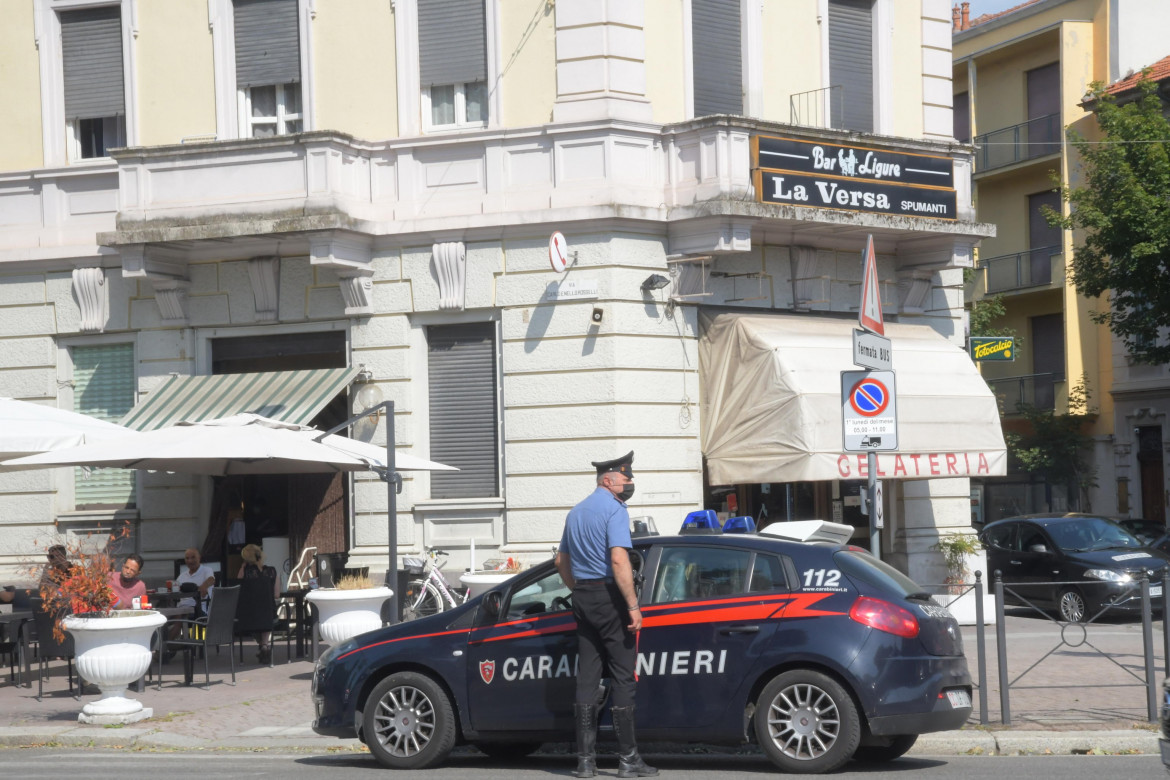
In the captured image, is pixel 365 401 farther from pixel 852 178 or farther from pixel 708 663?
pixel 708 663

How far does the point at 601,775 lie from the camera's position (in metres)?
9.11

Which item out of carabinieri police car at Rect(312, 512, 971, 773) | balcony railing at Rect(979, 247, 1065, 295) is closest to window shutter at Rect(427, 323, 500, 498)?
carabinieri police car at Rect(312, 512, 971, 773)

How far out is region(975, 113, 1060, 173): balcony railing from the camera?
124 feet

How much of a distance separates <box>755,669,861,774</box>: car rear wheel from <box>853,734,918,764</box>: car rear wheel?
28.5 inches

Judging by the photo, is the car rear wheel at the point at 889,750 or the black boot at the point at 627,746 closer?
the black boot at the point at 627,746

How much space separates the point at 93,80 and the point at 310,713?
35.4ft

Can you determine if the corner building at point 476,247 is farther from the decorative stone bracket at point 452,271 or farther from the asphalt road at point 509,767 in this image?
the asphalt road at point 509,767

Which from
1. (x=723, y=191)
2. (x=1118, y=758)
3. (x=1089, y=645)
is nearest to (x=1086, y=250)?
(x=723, y=191)

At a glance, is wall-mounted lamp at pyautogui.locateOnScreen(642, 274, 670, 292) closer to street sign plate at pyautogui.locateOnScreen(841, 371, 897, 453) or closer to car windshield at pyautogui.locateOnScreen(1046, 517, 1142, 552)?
street sign plate at pyautogui.locateOnScreen(841, 371, 897, 453)

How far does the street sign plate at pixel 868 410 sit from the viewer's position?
11180mm

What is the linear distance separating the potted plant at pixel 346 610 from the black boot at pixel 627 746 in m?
5.46

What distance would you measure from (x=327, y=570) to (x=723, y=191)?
6669 mm

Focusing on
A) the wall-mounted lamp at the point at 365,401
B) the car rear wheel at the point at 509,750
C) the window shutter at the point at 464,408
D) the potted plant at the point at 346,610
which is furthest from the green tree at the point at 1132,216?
the car rear wheel at the point at 509,750

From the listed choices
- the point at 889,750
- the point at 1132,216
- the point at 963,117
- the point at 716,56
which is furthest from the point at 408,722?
the point at 963,117
